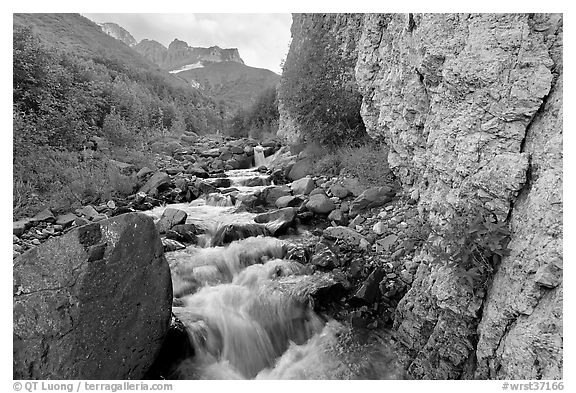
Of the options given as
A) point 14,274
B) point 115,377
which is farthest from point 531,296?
point 14,274

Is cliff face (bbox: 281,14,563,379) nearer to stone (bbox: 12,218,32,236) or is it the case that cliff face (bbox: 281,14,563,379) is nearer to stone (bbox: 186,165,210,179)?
stone (bbox: 12,218,32,236)

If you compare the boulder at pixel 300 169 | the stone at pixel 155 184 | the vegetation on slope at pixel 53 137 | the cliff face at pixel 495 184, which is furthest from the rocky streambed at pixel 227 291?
the boulder at pixel 300 169

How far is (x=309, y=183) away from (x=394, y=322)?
6181mm

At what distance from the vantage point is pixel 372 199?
8.84m

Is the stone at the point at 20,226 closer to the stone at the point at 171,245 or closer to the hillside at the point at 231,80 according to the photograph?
the stone at the point at 171,245

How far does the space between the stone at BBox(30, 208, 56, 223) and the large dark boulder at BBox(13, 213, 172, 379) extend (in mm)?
4938

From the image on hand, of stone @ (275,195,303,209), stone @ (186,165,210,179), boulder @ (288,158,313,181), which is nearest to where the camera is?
stone @ (275,195,303,209)

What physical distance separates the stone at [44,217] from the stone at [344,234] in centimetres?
672

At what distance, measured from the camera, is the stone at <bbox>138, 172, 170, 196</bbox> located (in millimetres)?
11914

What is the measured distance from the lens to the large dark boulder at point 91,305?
13.3 feet

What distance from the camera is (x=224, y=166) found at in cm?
1734

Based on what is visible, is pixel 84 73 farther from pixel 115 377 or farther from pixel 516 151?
pixel 516 151

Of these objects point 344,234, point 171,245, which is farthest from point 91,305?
point 344,234

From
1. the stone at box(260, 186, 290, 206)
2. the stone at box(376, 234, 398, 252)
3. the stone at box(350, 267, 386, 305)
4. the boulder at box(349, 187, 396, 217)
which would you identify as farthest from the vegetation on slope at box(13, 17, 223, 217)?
the stone at box(376, 234, 398, 252)
